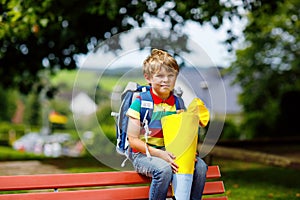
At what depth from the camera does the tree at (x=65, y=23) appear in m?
8.16

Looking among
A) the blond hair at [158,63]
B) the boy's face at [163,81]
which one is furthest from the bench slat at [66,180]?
the blond hair at [158,63]

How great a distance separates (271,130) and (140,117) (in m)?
14.3

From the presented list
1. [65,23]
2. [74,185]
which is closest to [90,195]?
[74,185]

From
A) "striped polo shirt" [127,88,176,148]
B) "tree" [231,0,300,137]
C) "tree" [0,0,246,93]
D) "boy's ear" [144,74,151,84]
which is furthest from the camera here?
"tree" [231,0,300,137]

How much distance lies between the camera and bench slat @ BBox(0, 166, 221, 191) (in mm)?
3773

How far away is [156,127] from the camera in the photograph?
3.91m

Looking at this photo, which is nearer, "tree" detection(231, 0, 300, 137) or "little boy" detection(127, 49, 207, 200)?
"little boy" detection(127, 49, 207, 200)

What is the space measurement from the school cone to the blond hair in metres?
0.33

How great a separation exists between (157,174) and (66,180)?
64 centimetres

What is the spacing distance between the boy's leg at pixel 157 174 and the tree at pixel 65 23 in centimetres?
447

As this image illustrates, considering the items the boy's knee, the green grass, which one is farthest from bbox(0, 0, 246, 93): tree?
the boy's knee

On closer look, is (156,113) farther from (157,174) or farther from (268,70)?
(268,70)

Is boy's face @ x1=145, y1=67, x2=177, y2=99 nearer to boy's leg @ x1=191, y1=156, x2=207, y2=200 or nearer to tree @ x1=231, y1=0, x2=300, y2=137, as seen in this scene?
boy's leg @ x1=191, y1=156, x2=207, y2=200

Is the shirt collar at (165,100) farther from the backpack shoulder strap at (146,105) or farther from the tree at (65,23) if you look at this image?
the tree at (65,23)
